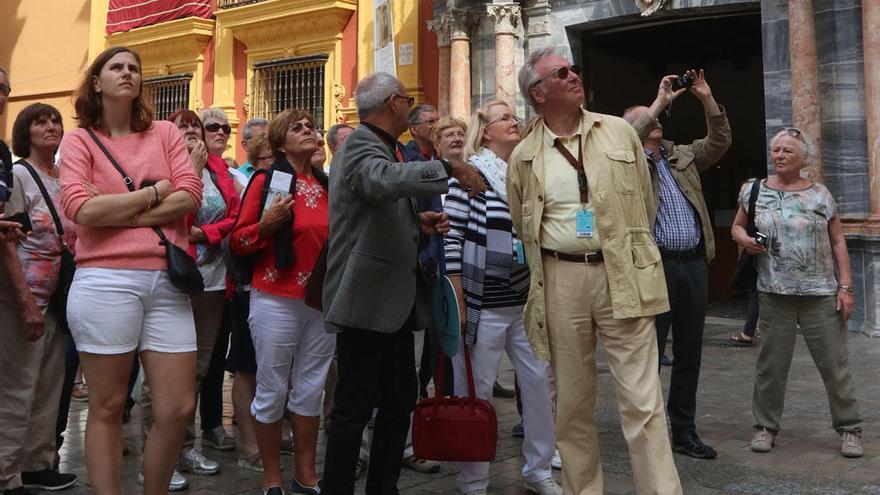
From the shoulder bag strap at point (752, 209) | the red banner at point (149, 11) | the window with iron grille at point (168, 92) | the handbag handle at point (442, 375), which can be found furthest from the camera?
the window with iron grille at point (168, 92)

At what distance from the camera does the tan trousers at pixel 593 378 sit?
11.8ft

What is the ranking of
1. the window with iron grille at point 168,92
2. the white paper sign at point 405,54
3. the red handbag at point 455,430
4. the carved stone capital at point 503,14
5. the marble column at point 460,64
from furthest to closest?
the window with iron grille at point 168,92
the white paper sign at point 405,54
the marble column at point 460,64
the carved stone capital at point 503,14
the red handbag at point 455,430

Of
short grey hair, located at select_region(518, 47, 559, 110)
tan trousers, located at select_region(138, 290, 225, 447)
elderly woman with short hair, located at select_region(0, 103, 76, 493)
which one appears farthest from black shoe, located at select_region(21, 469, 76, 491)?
short grey hair, located at select_region(518, 47, 559, 110)

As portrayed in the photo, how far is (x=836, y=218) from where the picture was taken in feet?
16.8

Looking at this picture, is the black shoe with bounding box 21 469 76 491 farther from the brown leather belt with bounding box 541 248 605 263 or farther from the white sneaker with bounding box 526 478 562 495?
the brown leather belt with bounding box 541 248 605 263

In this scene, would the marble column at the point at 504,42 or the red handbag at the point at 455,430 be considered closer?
the red handbag at the point at 455,430

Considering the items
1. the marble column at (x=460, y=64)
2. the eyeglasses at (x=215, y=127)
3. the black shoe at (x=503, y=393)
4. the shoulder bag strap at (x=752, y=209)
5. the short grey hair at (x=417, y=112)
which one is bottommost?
the black shoe at (x=503, y=393)

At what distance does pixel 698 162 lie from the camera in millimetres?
5223

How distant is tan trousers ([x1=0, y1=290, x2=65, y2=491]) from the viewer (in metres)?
4.25

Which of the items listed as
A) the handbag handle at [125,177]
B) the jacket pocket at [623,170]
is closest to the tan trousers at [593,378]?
the jacket pocket at [623,170]

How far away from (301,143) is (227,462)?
1887mm

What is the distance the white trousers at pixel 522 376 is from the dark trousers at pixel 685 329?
954 mm

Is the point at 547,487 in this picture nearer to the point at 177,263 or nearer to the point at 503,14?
the point at 177,263

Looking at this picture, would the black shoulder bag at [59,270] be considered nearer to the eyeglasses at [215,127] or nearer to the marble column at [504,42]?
the eyeglasses at [215,127]
